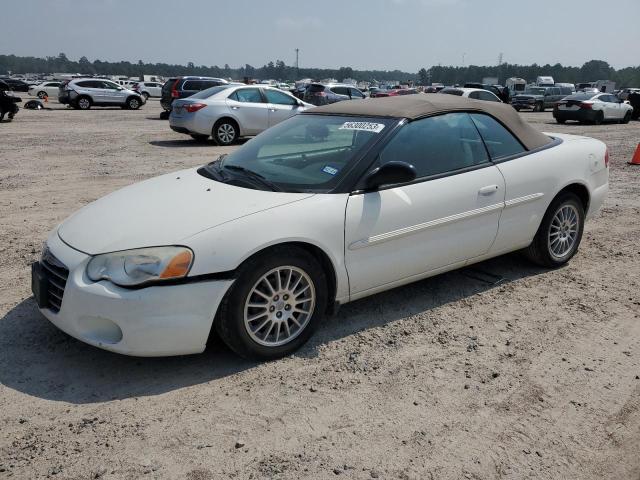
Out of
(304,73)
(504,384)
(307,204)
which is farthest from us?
(304,73)

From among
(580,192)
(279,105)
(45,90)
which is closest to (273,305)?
(580,192)

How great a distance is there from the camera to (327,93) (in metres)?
24.3

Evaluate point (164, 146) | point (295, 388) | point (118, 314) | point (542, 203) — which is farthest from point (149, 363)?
point (164, 146)

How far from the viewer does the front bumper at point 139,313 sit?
3.07m

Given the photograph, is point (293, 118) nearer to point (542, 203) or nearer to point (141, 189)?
point (141, 189)

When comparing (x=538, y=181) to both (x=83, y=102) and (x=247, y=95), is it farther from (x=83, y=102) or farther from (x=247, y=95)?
(x=83, y=102)

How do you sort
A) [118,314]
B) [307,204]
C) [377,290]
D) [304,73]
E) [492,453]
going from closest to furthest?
[492,453] < [118,314] < [307,204] < [377,290] < [304,73]

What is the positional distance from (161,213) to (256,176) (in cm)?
75

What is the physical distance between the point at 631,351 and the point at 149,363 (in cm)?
310

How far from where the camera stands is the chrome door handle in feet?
14.1

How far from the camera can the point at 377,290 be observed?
399cm

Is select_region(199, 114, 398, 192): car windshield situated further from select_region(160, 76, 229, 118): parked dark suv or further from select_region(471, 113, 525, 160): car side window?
select_region(160, 76, 229, 118): parked dark suv

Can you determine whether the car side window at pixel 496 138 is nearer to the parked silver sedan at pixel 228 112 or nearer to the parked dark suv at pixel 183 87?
the parked silver sedan at pixel 228 112

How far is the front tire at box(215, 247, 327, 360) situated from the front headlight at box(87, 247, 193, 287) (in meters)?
0.33
